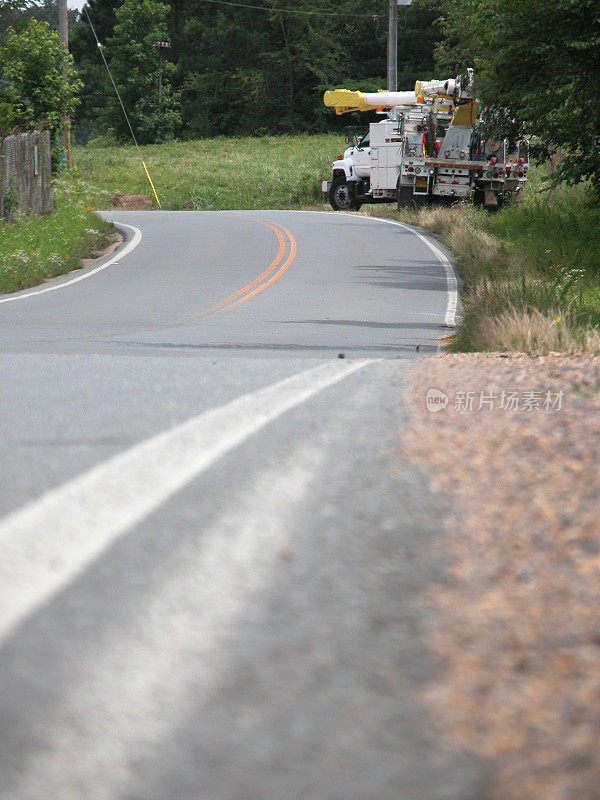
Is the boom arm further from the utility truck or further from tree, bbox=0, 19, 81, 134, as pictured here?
tree, bbox=0, 19, 81, 134

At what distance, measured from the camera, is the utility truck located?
1192 inches

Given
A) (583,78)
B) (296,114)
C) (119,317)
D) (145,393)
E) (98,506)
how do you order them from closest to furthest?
1. (98,506)
2. (145,393)
3. (119,317)
4. (583,78)
5. (296,114)

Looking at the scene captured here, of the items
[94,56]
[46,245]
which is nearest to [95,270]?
[46,245]

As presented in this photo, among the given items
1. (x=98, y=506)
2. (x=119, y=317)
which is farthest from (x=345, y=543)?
(x=119, y=317)

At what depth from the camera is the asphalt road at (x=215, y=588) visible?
229 cm

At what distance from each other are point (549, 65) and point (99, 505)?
17152 mm

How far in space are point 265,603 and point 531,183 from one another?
3795cm

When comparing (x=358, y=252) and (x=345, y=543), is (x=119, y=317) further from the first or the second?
(x=345, y=543)

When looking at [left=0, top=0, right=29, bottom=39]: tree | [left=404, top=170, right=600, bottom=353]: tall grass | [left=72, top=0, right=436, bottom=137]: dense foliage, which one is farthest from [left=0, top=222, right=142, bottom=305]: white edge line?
[left=72, top=0, right=436, bottom=137]: dense foliage

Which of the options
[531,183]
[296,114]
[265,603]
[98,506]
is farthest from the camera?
[296,114]

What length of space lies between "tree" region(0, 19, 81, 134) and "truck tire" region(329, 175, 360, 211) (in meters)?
9.87

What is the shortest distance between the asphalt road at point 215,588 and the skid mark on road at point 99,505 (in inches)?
0.5

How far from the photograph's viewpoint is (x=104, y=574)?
3.29 meters

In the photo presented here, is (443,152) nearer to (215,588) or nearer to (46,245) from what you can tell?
(46,245)
